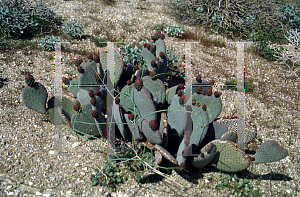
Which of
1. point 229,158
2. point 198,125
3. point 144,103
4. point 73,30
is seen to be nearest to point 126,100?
point 144,103

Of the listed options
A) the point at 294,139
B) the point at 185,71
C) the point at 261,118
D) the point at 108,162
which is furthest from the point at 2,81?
the point at 294,139

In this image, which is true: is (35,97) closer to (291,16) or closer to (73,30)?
(73,30)

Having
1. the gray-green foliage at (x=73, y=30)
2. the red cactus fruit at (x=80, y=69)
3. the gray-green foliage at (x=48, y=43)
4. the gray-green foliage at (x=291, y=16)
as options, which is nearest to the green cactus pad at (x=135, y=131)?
the red cactus fruit at (x=80, y=69)

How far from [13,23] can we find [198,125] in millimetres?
4318

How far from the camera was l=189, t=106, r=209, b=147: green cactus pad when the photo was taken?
274cm

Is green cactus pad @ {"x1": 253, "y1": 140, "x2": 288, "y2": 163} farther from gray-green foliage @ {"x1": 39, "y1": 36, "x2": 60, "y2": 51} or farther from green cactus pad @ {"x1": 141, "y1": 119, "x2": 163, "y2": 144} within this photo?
gray-green foliage @ {"x1": 39, "y1": 36, "x2": 60, "y2": 51}

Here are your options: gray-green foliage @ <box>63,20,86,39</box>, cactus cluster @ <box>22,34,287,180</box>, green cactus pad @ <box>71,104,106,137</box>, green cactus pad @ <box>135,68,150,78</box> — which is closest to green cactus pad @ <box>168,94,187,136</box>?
cactus cluster @ <box>22,34,287,180</box>

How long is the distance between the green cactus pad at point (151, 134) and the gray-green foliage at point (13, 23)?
12.2ft

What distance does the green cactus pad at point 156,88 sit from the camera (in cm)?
322

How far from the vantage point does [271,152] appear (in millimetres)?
2697

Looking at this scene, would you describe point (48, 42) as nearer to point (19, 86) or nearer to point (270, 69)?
point (19, 86)

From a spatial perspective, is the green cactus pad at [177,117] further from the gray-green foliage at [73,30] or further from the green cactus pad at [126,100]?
the gray-green foliage at [73,30]

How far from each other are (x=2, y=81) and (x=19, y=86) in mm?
284

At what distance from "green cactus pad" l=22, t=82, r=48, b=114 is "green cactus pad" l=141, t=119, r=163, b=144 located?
55.3 inches
